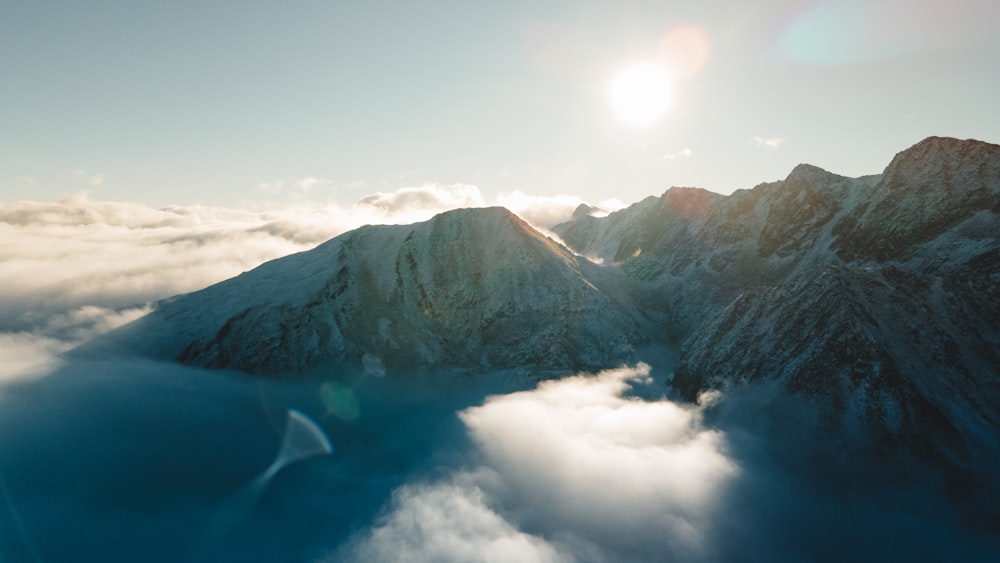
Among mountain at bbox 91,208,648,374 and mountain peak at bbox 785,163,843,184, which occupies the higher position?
mountain peak at bbox 785,163,843,184

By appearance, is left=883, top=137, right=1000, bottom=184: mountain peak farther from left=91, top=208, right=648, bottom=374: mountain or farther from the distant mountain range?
left=91, top=208, right=648, bottom=374: mountain

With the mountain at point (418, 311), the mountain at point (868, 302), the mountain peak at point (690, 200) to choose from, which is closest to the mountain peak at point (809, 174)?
the mountain at point (868, 302)

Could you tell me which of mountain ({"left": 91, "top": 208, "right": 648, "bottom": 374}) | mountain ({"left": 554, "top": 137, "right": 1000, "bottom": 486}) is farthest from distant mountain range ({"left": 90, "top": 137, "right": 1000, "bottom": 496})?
mountain ({"left": 91, "top": 208, "right": 648, "bottom": 374})

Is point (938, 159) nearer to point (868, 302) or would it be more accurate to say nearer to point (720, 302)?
point (720, 302)

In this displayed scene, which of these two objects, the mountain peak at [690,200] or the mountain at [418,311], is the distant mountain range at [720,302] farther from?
the mountain peak at [690,200]

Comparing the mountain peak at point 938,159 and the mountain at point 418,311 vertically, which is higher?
the mountain peak at point 938,159

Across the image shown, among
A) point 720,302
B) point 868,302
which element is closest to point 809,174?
point 720,302

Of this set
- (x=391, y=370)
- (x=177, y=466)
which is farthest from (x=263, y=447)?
(x=391, y=370)
